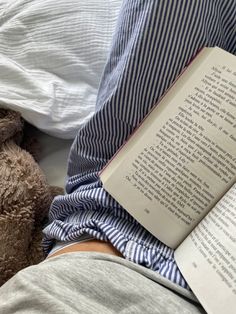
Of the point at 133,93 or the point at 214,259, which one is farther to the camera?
the point at 133,93

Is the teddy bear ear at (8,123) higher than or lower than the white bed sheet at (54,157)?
higher

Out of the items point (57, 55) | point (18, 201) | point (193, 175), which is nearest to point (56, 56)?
point (57, 55)

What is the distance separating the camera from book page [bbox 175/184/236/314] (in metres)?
0.50

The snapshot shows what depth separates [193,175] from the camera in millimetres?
561

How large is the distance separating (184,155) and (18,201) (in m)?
0.28

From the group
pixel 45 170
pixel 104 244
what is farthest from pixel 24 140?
pixel 104 244

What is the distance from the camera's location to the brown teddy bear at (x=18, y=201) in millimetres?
697

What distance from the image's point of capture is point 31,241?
0.75 m

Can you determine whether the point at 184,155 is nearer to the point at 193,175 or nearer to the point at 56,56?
the point at 193,175

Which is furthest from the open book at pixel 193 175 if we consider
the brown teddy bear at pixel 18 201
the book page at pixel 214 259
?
the brown teddy bear at pixel 18 201

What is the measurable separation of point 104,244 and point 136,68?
0.77 ft

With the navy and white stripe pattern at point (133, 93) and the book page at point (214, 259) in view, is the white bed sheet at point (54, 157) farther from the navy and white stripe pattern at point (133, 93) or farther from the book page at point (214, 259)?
the book page at point (214, 259)

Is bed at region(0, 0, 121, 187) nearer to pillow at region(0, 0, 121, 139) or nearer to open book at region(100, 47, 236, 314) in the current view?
pillow at region(0, 0, 121, 139)

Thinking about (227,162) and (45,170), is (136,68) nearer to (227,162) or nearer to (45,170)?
(227,162)
